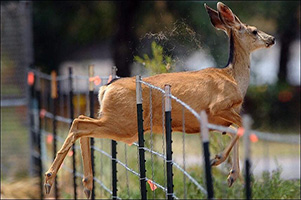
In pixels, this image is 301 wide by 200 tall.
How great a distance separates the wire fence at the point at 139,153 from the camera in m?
3.55

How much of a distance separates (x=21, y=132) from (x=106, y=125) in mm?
7041

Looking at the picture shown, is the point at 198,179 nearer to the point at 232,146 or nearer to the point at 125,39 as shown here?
the point at 125,39

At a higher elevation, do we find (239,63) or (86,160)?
(239,63)

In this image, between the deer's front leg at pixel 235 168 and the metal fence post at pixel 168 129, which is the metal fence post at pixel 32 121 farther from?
the deer's front leg at pixel 235 168

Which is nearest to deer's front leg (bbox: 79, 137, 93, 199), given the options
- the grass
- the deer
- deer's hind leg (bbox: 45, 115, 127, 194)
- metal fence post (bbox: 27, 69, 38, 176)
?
the deer

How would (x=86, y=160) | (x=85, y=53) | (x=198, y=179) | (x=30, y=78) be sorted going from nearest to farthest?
(x=86, y=160), (x=198, y=179), (x=30, y=78), (x=85, y=53)

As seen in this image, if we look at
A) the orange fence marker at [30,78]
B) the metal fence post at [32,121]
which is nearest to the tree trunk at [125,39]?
the orange fence marker at [30,78]

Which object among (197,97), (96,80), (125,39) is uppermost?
(125,39)

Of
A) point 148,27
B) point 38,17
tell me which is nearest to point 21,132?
point 38,17

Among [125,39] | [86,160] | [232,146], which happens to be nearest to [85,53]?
[125,39]

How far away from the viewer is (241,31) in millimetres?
4430

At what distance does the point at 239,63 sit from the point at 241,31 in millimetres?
188

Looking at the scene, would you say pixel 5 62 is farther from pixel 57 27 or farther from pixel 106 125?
pixel 106 125

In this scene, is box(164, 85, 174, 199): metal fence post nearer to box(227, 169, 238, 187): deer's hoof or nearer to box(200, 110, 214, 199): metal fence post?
box(227, 169, 238, 187): deer's hoof
